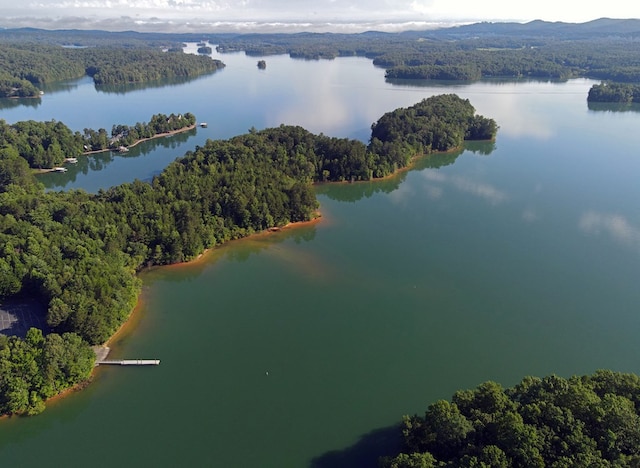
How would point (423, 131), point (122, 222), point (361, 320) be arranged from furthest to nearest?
point (423, 131), point (122, 222), point (361, 320)

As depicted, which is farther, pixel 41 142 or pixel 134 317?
pixel 41 142

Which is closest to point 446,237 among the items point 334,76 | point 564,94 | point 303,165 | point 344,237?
point 344,237

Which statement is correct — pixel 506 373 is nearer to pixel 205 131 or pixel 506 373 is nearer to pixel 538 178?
pixel 538 178

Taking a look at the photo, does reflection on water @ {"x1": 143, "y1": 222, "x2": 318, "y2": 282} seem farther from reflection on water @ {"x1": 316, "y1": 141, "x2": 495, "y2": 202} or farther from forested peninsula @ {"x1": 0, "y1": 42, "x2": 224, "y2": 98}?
forested peninsula @ {"x1": 0, "y1": 42, "x2": 224, "y2": 98}

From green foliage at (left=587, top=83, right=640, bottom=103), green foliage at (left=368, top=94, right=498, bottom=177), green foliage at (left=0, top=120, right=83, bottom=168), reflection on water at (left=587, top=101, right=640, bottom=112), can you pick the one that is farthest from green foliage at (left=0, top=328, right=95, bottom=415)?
green foliage at (left=587, top=83, right=640, bottom=103)

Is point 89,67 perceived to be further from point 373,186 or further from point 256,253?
point 256,253

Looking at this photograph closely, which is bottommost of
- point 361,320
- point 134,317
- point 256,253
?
point 134,317

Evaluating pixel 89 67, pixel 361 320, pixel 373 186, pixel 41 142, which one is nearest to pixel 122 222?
pixel 361 320
